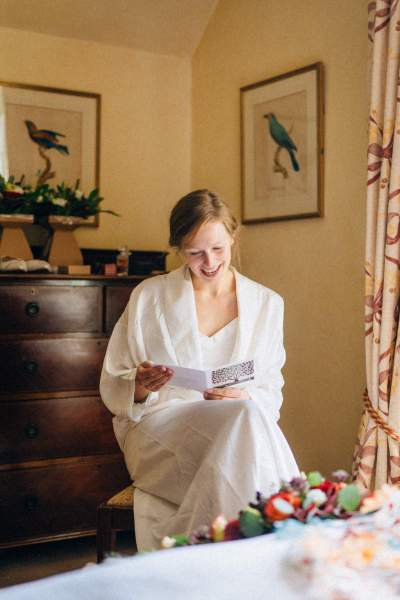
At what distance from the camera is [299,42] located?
3219 mm

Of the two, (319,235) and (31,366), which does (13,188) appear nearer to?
(31,366)

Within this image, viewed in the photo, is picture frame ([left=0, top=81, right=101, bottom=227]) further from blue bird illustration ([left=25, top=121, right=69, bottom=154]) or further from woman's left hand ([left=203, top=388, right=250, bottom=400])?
woman's left hand ([left=203, top=388, right=250, bottom=400])

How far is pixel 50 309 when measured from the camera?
3057 mm

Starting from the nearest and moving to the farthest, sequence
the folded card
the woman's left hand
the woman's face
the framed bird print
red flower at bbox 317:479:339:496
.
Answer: red flower at bbox 317:479:339:496
the folded card
the woman's left hand
the woman's face
the framed bird print

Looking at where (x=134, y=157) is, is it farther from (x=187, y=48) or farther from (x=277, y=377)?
(x=277, y=377)

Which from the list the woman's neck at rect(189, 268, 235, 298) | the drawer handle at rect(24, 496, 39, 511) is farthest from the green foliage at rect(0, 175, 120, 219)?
the drawer handle at rect(24, 496, 39, 511)

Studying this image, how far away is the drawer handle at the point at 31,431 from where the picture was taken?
3.00 m

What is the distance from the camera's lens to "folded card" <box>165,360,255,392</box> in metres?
2.07

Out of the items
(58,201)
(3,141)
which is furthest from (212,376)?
(3,141)

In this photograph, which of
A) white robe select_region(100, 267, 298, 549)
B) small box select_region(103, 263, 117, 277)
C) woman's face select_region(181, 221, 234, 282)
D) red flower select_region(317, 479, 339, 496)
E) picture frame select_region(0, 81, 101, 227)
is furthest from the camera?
picture frame select_region(0, 81, 101, 227)

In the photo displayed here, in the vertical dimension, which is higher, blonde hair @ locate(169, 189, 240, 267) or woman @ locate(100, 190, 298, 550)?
blonde hair @ locate(169, 189, 240, 267)

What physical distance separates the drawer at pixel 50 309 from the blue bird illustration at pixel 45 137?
2.89 feet

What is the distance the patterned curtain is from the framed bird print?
481 millimetres

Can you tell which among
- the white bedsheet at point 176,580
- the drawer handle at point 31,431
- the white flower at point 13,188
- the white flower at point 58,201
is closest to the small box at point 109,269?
the white flower at point 58,201
